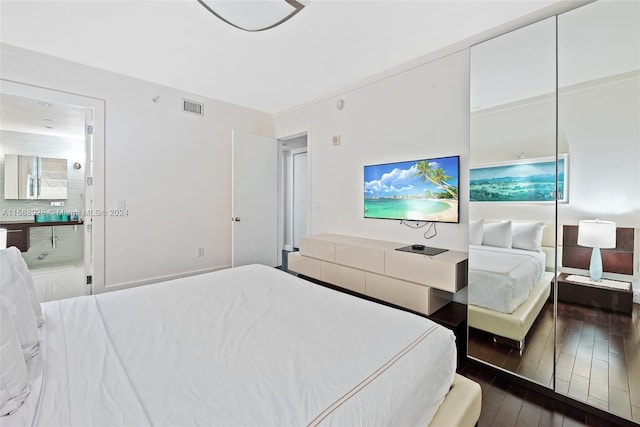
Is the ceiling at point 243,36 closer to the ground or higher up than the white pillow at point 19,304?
higher up

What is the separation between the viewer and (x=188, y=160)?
3709 mm

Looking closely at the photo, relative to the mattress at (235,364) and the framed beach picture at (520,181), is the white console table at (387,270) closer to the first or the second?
the framed beach picture at (520,181)

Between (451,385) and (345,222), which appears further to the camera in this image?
(345,222)

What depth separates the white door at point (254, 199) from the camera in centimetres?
394

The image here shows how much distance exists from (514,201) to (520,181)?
14 cm

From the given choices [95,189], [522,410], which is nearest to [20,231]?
[95,189]

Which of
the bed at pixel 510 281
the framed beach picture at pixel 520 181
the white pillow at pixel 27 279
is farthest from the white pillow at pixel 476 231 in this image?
the white pillow at pixel 27 279

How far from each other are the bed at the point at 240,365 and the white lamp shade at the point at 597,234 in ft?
3.83

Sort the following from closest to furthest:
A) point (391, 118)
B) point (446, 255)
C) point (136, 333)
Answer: point (136, 333), point (446, 255), point (391, 118)

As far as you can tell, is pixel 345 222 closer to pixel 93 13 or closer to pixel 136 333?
pixel 136 333

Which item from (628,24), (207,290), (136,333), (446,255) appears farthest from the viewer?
(446,255)

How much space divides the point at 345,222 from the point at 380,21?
2168 millimetres

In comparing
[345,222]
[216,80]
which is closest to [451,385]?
[345,222]

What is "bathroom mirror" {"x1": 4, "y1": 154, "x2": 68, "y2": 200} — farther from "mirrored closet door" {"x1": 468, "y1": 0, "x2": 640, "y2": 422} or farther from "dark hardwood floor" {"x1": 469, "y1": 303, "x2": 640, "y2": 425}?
"dark hardwood floor" {"x1": 469, "y1": 303, "x2": 640, "y2": 425}
